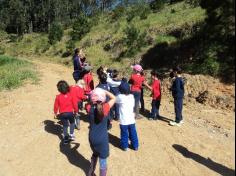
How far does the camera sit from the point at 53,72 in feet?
77.4

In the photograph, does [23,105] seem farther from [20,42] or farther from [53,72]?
[20,42]

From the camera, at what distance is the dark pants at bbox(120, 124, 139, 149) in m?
9.07

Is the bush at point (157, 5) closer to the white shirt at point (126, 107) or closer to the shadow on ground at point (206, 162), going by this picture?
the shadow on ground at point (206, 162)

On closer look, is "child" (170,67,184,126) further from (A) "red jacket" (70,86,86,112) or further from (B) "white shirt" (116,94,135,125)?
(A) "red jacket" (70,86,86,112)

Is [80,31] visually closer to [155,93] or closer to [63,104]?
[155,93]

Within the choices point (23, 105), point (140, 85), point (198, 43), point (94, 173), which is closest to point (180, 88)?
point (140, 85)

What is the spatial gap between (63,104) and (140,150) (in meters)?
1.98

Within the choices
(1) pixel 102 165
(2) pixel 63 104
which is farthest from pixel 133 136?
(1) pixel 102 165

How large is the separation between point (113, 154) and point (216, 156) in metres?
2.16

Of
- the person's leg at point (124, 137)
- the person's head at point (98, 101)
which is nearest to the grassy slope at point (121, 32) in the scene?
the person's leg at point (124, 137)

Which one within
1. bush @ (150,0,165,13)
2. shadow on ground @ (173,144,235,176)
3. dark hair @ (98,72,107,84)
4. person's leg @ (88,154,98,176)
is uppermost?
bush @ (150,0,165,13)

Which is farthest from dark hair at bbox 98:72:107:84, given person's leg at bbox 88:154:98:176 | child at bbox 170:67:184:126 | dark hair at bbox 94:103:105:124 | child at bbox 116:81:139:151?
dark hair at bbox 94:103:105:124

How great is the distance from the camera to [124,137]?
9.25 meters

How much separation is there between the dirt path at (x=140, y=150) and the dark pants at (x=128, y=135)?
177mm
